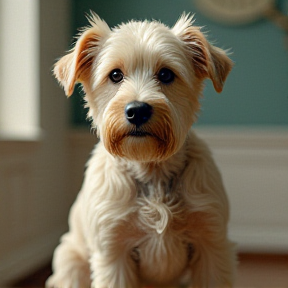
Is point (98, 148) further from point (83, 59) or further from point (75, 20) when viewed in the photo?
point (75, 20)

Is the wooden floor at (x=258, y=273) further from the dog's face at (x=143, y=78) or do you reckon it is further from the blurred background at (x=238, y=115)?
the dog's face at (x=143, y=78)

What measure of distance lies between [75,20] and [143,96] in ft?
6.89

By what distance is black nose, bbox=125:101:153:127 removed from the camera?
3.00ft

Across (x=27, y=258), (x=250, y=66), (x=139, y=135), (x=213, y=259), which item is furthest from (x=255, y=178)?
(x=139, y=135)

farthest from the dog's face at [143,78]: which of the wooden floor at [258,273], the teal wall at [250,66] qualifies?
the teal wall at [250,66]

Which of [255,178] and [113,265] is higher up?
[113,265]

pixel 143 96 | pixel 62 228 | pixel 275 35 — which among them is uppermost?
pixel 275 35

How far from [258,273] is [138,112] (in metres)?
1.16

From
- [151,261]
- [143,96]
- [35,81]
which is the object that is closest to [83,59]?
[143,96]

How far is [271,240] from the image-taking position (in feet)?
9.07

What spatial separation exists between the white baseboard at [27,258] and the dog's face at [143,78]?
1305mm

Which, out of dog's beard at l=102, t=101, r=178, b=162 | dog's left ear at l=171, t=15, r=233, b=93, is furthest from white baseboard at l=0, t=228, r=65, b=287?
dog's left ear at l=171, t=15, r=233, b=93

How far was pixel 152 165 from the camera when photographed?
110 cm

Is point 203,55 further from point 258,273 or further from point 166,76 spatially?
point 258,273
